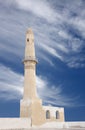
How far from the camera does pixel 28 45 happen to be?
38062 mm

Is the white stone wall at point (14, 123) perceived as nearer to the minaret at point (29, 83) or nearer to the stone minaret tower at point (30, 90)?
the stone minaret tower at point (30, 90)

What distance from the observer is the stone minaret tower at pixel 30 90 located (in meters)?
35.7

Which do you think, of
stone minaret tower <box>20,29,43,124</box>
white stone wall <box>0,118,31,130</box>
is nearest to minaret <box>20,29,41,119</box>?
stone minaret tower <box>20,29,43,124</box>

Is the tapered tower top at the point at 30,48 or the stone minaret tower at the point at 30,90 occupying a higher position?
the tapered tower top at the point at 30,48

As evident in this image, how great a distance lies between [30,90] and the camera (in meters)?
36.4

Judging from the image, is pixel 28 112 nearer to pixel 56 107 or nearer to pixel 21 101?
pixel 21 101

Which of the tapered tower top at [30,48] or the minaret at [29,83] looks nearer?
the minaret at [29,83]

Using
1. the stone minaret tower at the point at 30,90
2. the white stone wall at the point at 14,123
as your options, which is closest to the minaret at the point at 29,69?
the stone minaret tower at the point at 30,90

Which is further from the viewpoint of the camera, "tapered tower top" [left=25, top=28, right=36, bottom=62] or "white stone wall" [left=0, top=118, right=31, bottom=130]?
"tapered tower top" [left=25, top=28, right=36, bottom=62]

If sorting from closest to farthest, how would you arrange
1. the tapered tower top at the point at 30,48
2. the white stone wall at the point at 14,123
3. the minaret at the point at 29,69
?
the white stone wall at the point at 14,123 → the minaret at the point at 29,69 → the tapered tower top at the point at 30,48

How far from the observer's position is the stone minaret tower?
117ft

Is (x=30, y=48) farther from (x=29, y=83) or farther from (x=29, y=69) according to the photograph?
(x=29, y=83)

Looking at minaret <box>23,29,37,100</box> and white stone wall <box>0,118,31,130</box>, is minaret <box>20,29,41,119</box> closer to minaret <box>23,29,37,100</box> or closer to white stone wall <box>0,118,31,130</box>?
minaret <box>23,29,37,100</box>

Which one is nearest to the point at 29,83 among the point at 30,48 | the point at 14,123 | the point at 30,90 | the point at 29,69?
the point at 30,90
